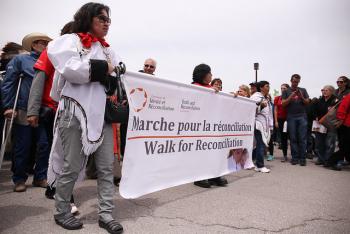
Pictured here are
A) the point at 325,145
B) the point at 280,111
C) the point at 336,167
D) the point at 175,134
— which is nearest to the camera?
the point at 175,134

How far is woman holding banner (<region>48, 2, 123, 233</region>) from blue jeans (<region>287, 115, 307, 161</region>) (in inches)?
230

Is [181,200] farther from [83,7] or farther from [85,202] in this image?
[83,7]

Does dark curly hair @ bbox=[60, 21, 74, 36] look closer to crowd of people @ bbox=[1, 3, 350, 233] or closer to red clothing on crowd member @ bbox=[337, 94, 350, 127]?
crowd of people @ bbox=[1, 3, 350, 233]

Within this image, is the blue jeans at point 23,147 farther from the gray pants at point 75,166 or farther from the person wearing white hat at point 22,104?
the gray pants at point 75,166

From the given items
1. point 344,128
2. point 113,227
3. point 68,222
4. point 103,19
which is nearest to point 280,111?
point 344,128

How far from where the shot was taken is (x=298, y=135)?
24.9ft

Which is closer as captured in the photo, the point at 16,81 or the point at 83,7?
the point at 83,7

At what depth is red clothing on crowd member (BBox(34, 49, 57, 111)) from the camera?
132 inches

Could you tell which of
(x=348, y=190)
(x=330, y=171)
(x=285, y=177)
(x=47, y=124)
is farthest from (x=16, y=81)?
(x=330, y=171)

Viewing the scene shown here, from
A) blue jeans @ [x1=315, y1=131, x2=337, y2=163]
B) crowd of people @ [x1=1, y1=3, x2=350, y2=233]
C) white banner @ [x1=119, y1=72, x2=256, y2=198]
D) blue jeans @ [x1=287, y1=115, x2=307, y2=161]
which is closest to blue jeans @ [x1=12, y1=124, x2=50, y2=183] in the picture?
crowd of people @ [x1=1, y1=3, x2=350, y2=233]

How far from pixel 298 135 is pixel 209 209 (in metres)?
4.89

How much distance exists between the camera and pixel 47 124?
Answer: 401 centimetres

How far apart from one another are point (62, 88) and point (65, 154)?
0.58 metres

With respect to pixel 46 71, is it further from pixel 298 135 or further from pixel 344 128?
pixel 344 128
